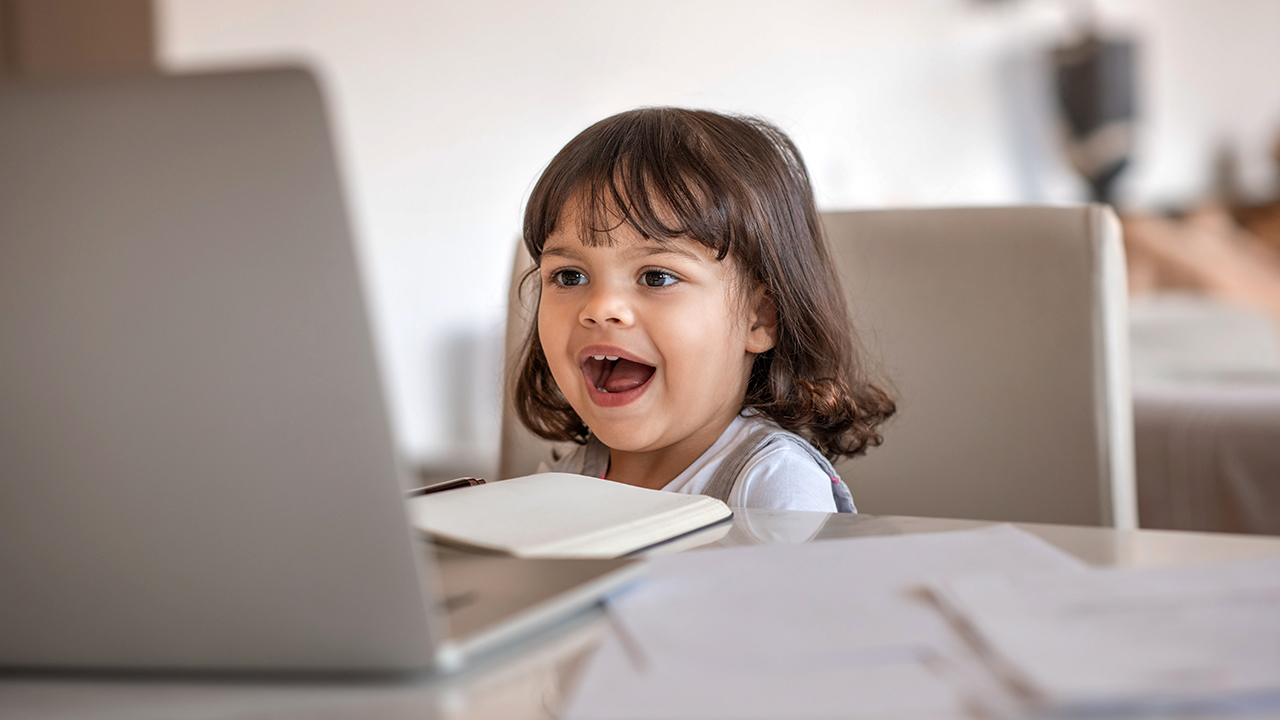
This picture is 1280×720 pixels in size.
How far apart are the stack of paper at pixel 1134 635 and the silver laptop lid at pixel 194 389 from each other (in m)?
0.17

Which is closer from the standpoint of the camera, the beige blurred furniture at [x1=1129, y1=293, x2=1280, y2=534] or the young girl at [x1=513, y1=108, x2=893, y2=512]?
the young girl at [x1=513, y1=108, x2=893, y2=512]

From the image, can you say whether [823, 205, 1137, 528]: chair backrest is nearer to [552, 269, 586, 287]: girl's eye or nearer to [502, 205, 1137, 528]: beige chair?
[502, 205, 1137, 528]: beige chair

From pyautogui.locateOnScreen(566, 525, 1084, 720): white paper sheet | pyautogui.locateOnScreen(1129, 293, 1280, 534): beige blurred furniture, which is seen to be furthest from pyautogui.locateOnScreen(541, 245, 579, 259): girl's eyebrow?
pyautogui.locateOnScreen(1129, 293, 1280, 534): beige blurred furniture

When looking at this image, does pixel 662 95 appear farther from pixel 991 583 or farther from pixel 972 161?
pixel 991 583

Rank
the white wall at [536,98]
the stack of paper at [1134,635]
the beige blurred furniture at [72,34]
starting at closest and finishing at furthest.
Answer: the stack of paper at [1134,635] < the beige blurred furniture at [72,34] < the white wall at [536,98]

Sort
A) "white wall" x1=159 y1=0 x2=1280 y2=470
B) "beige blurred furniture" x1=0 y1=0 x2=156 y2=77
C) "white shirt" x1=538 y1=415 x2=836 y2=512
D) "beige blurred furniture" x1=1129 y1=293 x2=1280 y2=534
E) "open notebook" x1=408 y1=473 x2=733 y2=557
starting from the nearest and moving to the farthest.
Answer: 1. "open notebook" x1=408 y1=473 x2=733 y2=557
2. "white shirt" x1=538 y1=415 x2=836 y2=512
3. "beige blurred furniture" x1=1129 y1=293 x2=1280 y2=534
4. "beige blurred furniture" x1=0 y1=0 x2=156 y2=77
5. "white wall" x1=159 y1=0 x2=1280 y2=470

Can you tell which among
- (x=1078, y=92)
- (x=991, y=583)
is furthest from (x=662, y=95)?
(x=991, y=583)

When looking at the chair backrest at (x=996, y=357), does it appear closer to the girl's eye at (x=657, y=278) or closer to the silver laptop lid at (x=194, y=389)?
the girl's eye at (x=657, y=278)

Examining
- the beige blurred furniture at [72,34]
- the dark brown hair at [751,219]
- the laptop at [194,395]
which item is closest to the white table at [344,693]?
the laptop at [194,395]

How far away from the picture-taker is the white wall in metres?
2.38

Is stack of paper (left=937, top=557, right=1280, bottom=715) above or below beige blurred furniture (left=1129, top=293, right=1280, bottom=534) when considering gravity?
above

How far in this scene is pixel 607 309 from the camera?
769 millimetres

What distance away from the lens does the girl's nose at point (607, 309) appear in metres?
0.77

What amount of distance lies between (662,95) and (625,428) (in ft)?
7.42
